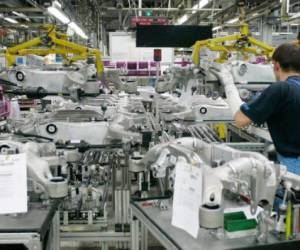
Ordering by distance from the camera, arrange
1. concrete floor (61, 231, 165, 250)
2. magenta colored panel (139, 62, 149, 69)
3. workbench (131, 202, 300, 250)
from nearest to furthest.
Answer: workbench (131, 202, 300, 250)
concrete floor (61, 231, 165, 250)
magenta colored panel (139, 62, 149, 69)

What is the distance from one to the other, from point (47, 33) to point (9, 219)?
377cm

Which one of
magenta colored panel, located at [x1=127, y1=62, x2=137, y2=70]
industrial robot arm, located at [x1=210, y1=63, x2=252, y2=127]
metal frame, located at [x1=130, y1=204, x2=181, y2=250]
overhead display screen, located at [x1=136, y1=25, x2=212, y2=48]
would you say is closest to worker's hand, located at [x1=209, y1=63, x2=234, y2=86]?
industrial robot arm, located at [x1=210, y1=63, x2=252, y2=127]

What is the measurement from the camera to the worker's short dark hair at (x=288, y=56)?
2445 mm

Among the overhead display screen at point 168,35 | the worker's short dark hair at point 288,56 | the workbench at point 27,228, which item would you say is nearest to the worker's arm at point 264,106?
the worker's short dark hair at point 288,56

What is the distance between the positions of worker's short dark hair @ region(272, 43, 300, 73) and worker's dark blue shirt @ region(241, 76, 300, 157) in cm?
7

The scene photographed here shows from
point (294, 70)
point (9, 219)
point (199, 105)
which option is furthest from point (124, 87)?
point (9, 219)

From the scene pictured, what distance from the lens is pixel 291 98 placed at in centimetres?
233

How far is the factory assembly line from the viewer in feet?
5.43

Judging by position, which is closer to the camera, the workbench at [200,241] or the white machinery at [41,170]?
the workbench at [200,241]

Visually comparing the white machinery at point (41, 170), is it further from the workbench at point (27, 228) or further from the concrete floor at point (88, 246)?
the concrete floor at point (88, 246)

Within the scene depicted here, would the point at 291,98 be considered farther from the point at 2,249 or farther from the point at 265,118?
the point at 2,249

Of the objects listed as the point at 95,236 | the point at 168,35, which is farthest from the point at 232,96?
the point at 168,35

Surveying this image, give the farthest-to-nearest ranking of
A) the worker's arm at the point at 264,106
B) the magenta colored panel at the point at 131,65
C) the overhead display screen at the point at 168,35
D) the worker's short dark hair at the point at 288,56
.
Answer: the magenta colored panel at the point at 131,65 < the overhead display screen at the point at 168,35 < the worker's short dark hair at the point at 288,56 < the worker's arm at the point at 264,106

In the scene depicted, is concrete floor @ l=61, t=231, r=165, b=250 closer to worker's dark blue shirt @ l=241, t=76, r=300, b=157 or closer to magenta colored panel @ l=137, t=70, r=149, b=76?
worker's dark blue shirt @ l=241, t=76, r=300, b=157
